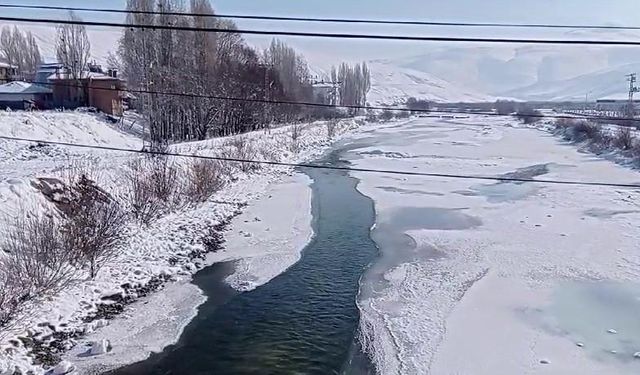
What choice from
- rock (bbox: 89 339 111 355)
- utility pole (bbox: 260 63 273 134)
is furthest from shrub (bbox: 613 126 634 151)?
rock (bbox: 89 339 111 355)

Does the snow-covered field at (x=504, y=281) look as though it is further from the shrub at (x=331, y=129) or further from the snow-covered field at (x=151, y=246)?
the shrub at (x=331, y=129)

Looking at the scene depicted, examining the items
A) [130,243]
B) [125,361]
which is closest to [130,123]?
[130,243]

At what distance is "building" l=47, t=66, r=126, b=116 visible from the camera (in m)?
46.6

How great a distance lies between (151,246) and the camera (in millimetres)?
14727

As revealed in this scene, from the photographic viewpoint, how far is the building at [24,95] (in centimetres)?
4788

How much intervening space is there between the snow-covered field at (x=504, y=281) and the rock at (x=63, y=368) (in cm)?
499

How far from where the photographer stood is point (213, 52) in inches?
1706

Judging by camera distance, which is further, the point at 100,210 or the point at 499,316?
the point at 100,210

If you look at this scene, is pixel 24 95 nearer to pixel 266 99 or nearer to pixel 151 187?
pixel 266 99

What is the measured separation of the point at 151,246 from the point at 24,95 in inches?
1634

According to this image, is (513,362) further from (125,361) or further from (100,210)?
Result: (100,210)

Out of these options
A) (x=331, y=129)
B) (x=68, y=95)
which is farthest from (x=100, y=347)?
(x=331, y=129)

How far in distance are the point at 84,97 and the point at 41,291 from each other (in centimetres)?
4211

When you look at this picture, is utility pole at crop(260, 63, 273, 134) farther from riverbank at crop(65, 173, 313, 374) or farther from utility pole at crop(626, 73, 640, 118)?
utility pole at crop(626, 73, 640, 118)
